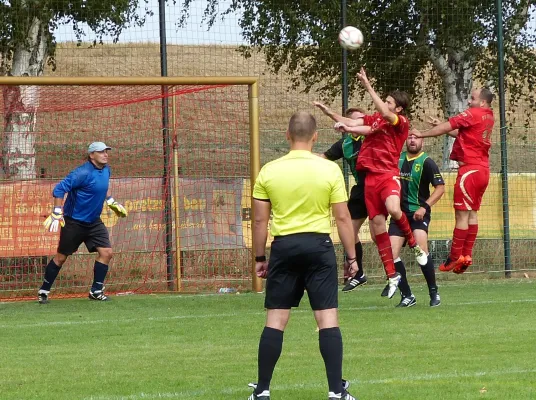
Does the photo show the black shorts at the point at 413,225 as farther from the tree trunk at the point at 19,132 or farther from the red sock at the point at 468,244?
the tree trunk at the point at 19,132

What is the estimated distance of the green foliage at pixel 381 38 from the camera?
17453 millimetres

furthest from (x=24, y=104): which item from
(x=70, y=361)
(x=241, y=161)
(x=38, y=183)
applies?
(x=70, y=361)

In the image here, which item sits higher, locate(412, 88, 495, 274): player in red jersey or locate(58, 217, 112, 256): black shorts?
locate(412, 88, 495, 274): player in red jersey

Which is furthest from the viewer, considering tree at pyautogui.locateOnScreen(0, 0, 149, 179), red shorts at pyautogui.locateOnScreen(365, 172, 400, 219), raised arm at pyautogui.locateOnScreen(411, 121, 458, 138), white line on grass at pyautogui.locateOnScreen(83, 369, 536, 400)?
tree at pyautogui.locateOnScreen(0, 0, 149, 179)

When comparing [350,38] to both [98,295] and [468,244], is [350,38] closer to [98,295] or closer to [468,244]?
[468,244]

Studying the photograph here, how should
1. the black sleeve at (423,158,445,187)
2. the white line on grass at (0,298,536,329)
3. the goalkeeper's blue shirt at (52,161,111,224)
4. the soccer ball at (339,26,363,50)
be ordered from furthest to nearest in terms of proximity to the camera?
the goalkeeper's blue shirt at (52,161,111,224) < the black sleeve at (423,158,445,187) < the soccer ball at (339,26,363,50) < the white line on grass at (0,298,536,329)

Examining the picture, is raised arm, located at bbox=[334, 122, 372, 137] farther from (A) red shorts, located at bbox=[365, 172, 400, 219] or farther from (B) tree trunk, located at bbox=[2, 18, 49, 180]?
(B) tree trunk, located at bbox=[2, 18, 49, 180]

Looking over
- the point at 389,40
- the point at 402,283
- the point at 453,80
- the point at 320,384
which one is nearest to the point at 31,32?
the point at 389,40

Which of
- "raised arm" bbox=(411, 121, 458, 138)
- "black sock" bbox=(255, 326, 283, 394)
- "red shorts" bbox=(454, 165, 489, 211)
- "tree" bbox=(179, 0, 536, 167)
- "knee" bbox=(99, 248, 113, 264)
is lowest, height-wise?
"black sock" bbox=(255, 326, 283, 394)

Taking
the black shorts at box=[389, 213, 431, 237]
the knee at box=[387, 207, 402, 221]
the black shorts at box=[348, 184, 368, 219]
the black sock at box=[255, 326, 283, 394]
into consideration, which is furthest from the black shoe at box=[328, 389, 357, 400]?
the black shorts at box=[348, 184, 368, 219]

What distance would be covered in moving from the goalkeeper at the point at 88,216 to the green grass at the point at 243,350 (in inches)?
19.5

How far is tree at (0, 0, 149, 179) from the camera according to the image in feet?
49.0

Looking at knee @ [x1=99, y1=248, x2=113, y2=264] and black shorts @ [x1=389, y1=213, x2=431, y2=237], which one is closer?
black shorts @ [x1=389, y1=213, x2=431, y2=237]

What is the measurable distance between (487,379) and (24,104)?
943 centimetres
